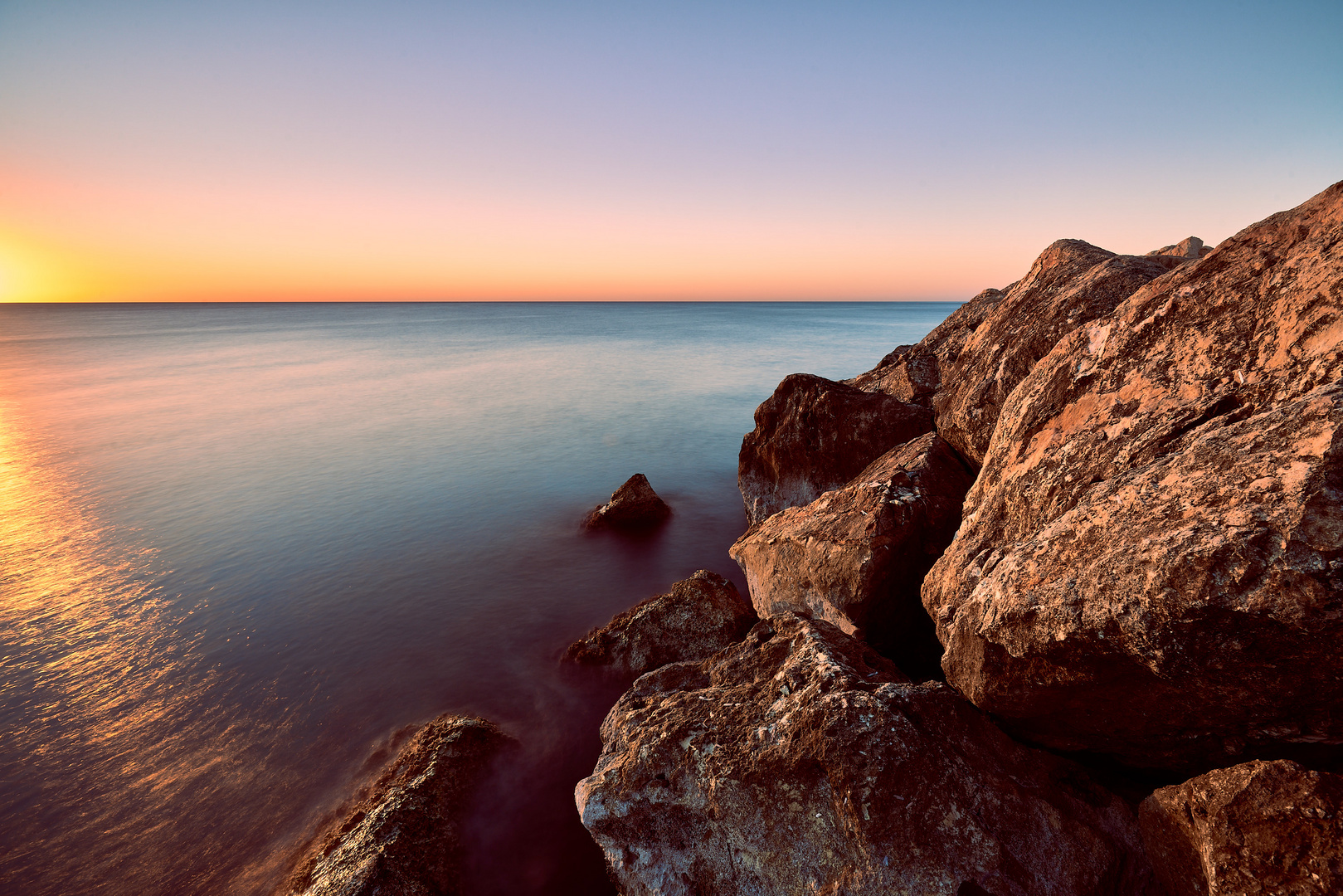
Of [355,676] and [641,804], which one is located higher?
[641,804]

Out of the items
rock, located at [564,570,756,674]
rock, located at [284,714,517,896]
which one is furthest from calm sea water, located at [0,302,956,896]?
rock, located at [564,570,756,674]

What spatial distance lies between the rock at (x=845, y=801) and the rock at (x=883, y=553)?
1408 millimetres

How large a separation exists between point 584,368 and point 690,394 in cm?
1502

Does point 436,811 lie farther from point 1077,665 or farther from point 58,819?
point 1077,665

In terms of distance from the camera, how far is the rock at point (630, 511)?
15.0 metres

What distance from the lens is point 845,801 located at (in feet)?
13.1

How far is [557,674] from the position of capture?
9281 mm

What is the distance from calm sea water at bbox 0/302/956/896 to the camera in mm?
6910

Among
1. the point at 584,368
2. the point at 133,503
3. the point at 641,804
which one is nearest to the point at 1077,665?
the point at 641,804

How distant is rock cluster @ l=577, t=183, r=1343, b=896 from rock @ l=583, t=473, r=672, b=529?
347 inches

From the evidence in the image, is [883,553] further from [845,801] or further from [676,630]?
[676,630]

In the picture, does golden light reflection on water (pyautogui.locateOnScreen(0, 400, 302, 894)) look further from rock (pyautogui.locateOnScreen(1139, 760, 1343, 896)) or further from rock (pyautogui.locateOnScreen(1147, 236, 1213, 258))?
rock (pyautogui.locateOnScreen(1147, 236, 1213, 258))

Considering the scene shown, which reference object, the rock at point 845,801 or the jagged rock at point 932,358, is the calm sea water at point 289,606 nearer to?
the rock at point 845,801

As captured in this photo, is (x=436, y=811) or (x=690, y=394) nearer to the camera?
(x=436, y=811)
